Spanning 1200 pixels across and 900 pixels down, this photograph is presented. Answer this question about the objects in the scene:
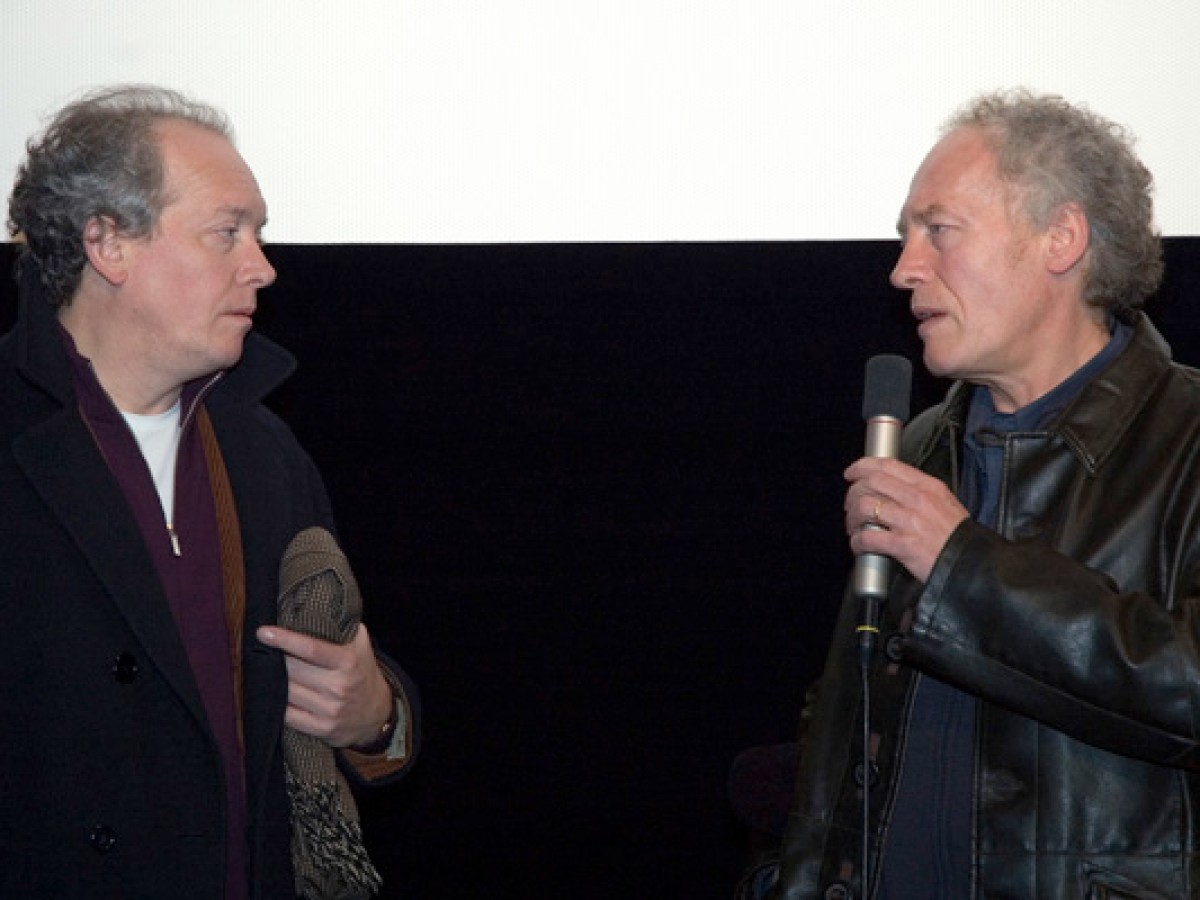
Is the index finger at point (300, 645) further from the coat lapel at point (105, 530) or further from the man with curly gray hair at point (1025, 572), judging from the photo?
the man with curly gray hair at point (1025, 572)

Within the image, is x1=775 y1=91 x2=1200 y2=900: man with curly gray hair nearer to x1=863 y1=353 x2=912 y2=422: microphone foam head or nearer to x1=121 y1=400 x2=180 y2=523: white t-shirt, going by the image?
x1=863 y1=353 x2=912 y2=422: microphone foam head

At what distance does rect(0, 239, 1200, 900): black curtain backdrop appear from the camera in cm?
338

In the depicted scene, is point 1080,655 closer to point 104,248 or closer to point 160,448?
point 160,448

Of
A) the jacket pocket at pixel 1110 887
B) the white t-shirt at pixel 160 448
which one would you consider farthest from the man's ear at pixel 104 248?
the jacket pocket at pixel 1110 887

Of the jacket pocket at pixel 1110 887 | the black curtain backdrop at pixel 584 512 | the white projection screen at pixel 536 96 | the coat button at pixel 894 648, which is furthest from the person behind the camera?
the black curtain backdrop at pixel 584 512

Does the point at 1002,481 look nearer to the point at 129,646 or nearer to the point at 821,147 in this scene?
the point at 821,147

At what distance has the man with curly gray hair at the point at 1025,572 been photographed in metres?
2.10

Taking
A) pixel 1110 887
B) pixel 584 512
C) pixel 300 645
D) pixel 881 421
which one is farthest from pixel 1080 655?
pixel 584 512

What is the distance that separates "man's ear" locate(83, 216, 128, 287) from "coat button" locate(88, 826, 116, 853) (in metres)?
0.78

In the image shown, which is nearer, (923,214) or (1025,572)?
(1025,572)

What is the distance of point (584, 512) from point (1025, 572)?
1472mm

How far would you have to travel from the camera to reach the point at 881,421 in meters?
2.22

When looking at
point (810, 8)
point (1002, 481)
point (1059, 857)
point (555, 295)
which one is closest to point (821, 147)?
point (810, 8)

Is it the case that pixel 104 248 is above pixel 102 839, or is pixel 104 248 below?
above
